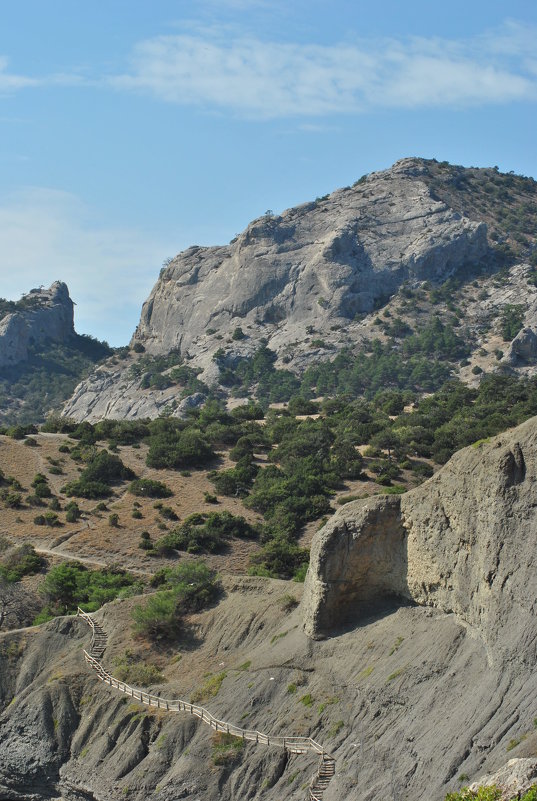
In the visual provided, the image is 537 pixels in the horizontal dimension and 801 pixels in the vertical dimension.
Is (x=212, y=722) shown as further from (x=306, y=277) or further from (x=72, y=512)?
(x=306, y=277)

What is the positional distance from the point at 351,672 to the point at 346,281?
400 feet

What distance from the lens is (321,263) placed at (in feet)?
525

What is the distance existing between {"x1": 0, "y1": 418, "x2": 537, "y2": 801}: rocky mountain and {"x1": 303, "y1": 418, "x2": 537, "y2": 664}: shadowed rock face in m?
0.06

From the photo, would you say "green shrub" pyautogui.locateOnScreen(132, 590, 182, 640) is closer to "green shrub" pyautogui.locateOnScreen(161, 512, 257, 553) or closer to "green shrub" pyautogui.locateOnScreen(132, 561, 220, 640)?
"green shrub" pyautogui.locateOnScreen(132, 561, 220, 640)

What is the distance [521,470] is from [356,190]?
149 m

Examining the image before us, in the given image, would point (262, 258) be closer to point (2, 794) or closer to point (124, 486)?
point (124, 486)

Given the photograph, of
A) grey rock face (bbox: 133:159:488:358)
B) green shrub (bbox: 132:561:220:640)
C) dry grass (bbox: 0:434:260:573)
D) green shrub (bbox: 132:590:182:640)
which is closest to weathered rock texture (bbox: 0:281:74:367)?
grey rock face (bbox: 133:159:488:358)

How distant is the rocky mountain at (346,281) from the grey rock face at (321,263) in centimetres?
20

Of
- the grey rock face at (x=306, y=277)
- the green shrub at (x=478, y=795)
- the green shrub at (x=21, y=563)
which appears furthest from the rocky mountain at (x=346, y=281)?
the green shrub at (x=478, y=795)

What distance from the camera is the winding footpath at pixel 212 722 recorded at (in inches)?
1363

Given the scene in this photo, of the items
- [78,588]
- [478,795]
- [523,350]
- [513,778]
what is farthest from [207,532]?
[523,350]

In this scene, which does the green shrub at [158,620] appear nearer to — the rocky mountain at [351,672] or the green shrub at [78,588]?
the rocky mountain at [351,672]

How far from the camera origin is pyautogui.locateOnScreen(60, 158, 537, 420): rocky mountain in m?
152

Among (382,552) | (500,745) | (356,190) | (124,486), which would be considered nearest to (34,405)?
(356,190)
